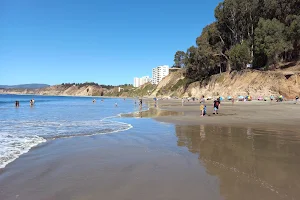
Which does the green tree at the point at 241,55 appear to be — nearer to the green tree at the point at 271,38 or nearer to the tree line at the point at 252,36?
the tree line at the point at 252,36

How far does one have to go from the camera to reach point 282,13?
168 feet

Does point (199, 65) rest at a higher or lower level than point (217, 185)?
higher

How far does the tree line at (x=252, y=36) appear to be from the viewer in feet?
149

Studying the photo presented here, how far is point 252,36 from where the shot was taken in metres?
53.4

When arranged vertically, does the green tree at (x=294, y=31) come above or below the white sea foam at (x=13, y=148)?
above

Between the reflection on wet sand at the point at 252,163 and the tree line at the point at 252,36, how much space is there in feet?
136

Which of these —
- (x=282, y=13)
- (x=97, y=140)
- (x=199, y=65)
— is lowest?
(x=97, y=140)

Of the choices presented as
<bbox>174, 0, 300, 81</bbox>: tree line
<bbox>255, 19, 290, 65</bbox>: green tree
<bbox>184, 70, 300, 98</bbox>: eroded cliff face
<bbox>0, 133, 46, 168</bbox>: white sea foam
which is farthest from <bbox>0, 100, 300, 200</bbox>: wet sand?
<bbox>174, 0, 300, 81</bbox>: tree line

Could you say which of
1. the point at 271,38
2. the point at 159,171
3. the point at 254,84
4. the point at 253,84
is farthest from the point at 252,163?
the point at 253,84

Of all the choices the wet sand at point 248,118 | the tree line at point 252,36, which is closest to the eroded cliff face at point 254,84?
the tree line at point 252,36

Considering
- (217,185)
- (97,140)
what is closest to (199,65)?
(97,140)

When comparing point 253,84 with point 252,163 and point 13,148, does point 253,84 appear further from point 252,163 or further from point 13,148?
point 13,148

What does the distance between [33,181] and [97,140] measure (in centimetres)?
552

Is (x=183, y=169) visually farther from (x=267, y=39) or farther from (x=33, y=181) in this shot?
(x=267, y=39)
